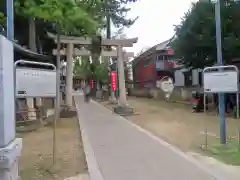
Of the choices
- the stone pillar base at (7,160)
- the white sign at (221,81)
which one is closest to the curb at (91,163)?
the stone pillar base at (7,160)

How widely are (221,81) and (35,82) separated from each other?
4.76 meters

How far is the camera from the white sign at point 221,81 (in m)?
8.84

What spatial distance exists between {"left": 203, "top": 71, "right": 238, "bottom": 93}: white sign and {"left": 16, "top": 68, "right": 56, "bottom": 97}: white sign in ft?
13.6

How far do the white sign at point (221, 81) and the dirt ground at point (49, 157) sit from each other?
3672 millimetres

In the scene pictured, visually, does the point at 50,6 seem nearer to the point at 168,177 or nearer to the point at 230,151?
the point at 168,177

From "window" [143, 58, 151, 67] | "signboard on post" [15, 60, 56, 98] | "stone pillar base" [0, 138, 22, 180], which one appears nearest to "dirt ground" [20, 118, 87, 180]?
"signboard on post" [15, 60, 56, 98]

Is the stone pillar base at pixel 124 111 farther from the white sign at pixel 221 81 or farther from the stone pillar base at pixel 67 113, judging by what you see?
the white sign at pixel 221 81

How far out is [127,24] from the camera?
30609 mm

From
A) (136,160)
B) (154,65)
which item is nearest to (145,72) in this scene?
(154,65)

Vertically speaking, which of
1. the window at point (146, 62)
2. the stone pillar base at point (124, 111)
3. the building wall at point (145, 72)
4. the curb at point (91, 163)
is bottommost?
the curb at point (91, 163)

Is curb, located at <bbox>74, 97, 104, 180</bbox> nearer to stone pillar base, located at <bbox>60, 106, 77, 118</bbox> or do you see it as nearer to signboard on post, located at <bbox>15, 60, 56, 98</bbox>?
signboard on post, located at <bbox>15, 60, 56, 98</bbox>

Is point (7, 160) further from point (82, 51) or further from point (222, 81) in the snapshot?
point (82, 51)

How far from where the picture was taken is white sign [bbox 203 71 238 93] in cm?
884

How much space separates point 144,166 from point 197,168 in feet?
3.43
